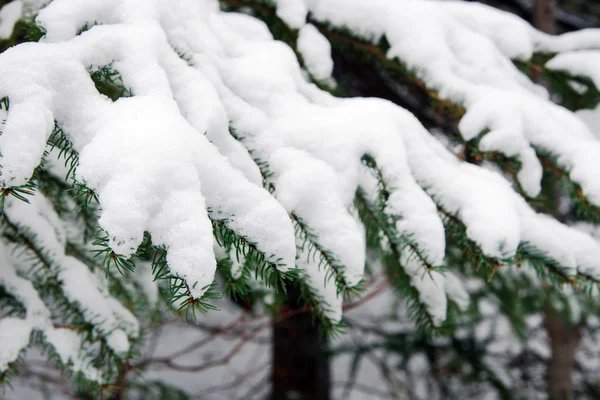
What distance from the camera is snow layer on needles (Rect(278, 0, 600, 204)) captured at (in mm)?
1267

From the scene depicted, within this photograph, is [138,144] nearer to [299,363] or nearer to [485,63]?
[485,63]

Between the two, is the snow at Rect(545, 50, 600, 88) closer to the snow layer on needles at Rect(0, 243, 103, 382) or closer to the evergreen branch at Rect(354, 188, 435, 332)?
the evergreen branch at Rect(354, 188, 435, 332)

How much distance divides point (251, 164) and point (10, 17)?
95 centimetres

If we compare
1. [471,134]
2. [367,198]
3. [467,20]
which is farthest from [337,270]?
[467,20]

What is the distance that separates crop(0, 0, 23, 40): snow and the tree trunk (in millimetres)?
3729

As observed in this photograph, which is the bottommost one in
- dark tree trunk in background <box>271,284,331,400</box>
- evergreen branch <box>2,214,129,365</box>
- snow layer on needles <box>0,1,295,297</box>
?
dark tree trunk in background <box>271,284,331,400</box>

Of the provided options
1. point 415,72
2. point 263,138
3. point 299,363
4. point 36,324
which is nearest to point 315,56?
point 415,72

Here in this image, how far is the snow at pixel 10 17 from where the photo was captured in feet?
4.36

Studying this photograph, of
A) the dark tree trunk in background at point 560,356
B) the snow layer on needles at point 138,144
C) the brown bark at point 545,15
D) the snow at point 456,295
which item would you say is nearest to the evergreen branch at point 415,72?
the snow at point 456,295

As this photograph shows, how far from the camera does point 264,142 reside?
1.05m

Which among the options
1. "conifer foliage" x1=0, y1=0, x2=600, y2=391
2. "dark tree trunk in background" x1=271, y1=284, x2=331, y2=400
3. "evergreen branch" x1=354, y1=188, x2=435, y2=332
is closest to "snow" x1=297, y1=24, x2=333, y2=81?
"conifer foliage" x1=0, y1=0, x2=600, y2=391

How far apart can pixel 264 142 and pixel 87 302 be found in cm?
65

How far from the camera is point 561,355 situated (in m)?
3.58

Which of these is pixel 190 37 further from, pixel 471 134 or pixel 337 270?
pixel 471 134
